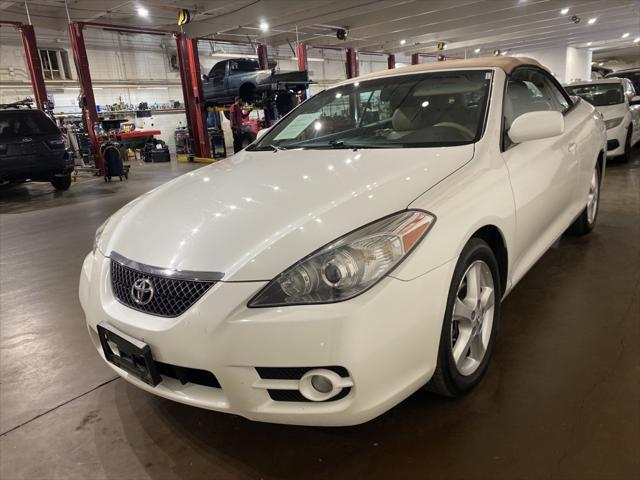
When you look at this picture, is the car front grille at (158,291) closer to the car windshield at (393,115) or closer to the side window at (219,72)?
the car windshield at (393,115)

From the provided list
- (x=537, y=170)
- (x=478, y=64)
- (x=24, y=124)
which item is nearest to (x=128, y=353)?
(x=537, y=170)

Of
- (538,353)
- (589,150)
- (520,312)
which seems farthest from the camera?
(589,150)

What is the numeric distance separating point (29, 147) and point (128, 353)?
7284 mm

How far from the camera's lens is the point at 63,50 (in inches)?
586

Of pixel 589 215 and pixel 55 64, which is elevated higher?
pixel 55 64

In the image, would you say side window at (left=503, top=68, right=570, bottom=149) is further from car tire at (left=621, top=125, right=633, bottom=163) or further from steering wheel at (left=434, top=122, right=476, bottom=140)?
car tire at (left=621, top=125, right=633, bottom=163)

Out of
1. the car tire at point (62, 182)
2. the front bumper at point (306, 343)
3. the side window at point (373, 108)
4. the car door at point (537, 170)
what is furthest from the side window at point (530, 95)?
the car tire at point (62, 182)

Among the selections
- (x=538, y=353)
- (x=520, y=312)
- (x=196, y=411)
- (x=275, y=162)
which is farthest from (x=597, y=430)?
(x=275, y=162)

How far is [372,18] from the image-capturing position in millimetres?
13234

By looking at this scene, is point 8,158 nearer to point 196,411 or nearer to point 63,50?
point 196,411

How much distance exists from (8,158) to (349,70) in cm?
1401

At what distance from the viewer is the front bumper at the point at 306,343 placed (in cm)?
126

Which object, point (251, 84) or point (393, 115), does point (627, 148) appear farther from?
point (251, 84)

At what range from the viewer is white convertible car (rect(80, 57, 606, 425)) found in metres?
1.29
